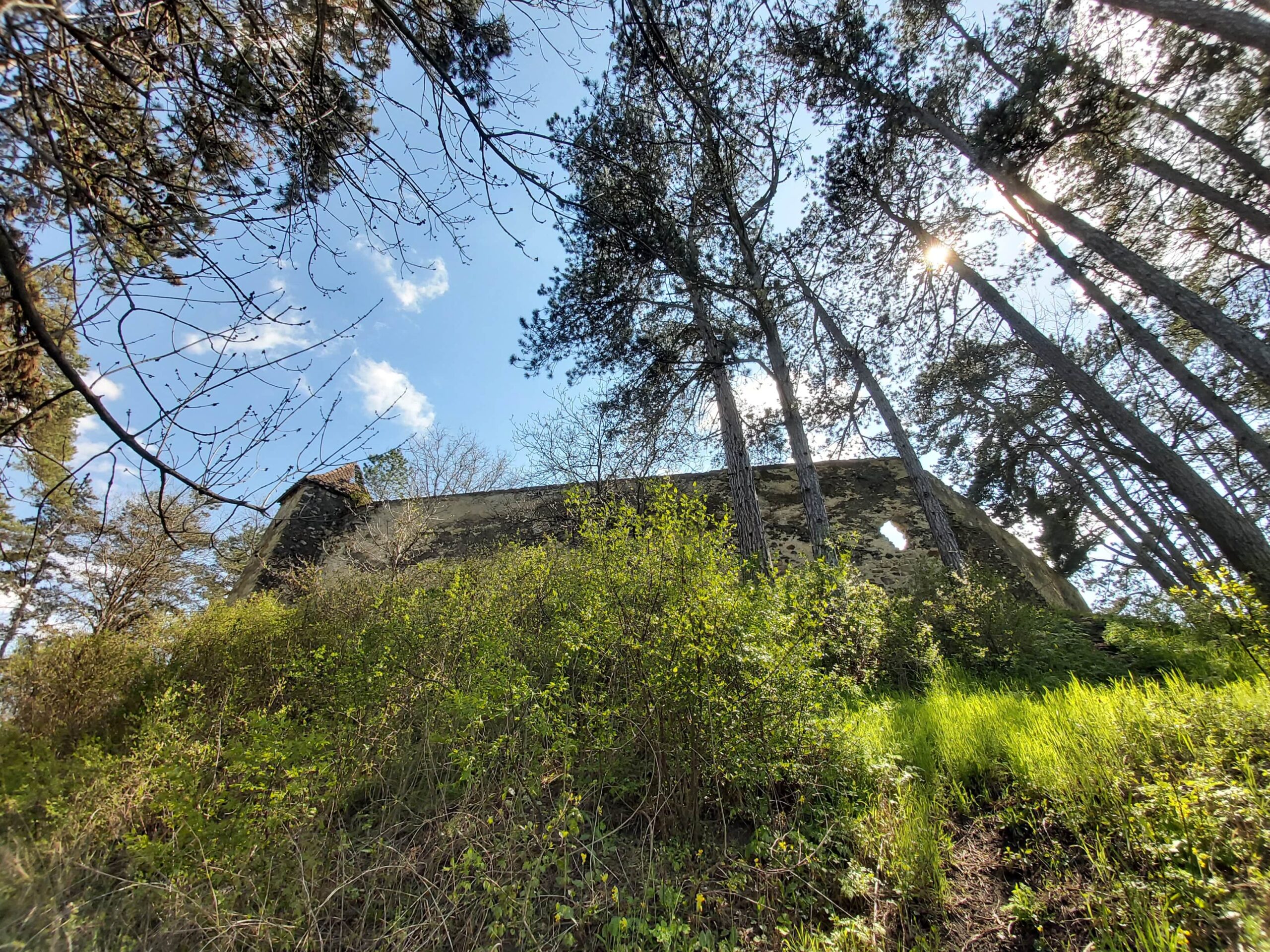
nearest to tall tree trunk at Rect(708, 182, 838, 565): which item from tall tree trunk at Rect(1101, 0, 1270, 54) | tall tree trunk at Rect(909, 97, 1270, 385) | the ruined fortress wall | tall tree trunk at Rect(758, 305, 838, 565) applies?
tall tree trunk at Rect(758, 305, 838, 565)

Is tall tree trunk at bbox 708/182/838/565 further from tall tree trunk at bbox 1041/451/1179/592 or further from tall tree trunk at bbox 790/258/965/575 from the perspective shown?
tall tree trunk at bbox 1041/451/1179/592

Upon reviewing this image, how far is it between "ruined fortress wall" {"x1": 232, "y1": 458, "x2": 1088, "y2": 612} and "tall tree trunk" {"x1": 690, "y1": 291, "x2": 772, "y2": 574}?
3027mm

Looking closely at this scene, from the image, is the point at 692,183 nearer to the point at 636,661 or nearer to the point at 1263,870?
the point at 636,661

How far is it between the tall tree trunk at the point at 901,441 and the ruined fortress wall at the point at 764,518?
1.62m

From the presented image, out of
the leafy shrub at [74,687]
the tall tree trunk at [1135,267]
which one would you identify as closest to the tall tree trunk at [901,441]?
the tall tree trunk at [1135,267]

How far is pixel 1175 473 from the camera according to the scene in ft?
18.2

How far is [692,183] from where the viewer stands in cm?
304

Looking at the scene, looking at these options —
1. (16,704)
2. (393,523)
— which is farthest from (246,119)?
(393,523)

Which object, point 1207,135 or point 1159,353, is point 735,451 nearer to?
point 1159,353

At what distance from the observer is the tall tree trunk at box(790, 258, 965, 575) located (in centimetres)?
867

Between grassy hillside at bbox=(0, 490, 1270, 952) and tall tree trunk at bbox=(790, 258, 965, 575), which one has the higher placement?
tall tree trunk at bbox=(790, 258, 965, 575)

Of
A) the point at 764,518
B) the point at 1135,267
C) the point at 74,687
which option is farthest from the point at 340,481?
the point at 1135,267

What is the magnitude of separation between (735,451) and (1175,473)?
520 centimetres

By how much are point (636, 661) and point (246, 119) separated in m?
3.55
